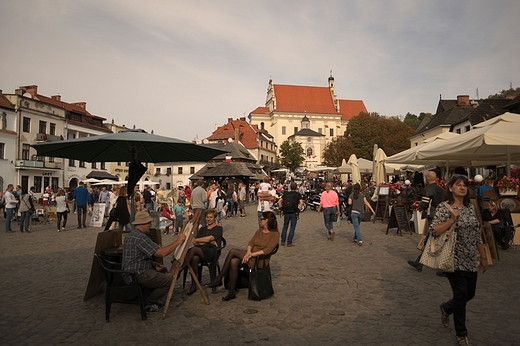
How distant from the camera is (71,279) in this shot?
7223mm

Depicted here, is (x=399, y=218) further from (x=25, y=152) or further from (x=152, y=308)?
(x=25, y=152)

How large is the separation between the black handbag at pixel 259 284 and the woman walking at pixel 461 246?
2560mm

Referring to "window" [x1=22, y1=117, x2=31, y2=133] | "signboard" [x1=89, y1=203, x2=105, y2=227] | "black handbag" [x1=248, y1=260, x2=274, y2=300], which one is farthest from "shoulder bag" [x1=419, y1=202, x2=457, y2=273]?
"window" [x1=22, y1=117, x2=31, y2=133]

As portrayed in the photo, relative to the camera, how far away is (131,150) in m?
7.47

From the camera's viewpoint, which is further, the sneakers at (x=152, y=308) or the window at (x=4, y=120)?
the window at (x=4, y=120)

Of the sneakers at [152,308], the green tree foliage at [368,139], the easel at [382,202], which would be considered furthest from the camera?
the green tree foliage at [368,139]

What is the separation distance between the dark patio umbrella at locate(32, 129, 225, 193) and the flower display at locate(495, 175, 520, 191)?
7.47 meters

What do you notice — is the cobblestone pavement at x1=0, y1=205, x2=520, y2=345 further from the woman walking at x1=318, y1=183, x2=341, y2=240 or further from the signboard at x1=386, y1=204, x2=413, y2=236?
the signboard at x1=386, y1=204, x2=413, y2=236

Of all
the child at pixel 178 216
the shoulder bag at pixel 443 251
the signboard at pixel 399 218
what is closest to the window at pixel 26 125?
the child at pixel 178 216

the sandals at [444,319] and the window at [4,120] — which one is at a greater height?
the window at [4,120]


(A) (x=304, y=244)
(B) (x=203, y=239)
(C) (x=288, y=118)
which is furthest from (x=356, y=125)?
(B) (x=203, y=239)

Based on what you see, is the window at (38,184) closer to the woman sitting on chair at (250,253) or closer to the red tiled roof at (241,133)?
→ the red tiled roof at (241,133)

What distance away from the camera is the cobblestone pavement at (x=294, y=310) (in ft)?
14.6

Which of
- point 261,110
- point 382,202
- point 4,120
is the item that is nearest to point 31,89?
point 4,120
